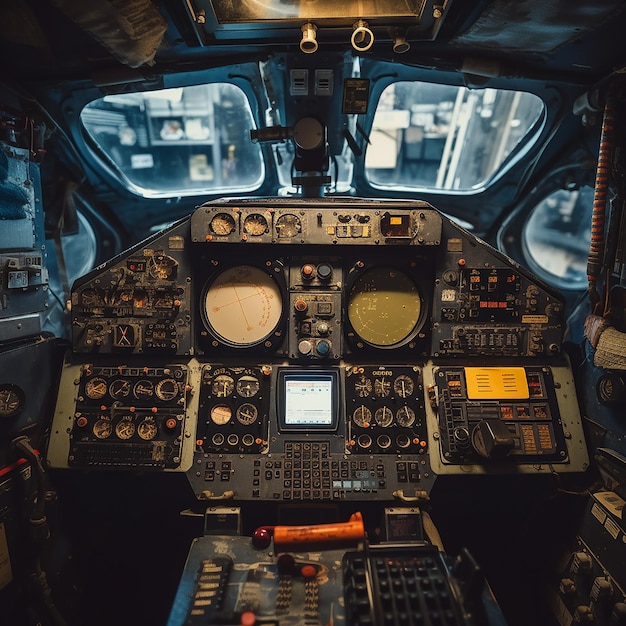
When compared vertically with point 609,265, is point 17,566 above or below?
below

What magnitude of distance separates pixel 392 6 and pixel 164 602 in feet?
11.6

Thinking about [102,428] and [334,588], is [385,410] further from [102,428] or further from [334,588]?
[102,428]

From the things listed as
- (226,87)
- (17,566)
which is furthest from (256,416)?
(226,87)

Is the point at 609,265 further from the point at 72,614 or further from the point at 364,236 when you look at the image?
the point at 72,614

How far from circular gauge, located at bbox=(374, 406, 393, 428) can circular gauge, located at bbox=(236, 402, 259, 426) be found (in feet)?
2.29

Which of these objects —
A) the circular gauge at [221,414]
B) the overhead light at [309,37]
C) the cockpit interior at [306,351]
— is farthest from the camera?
the circular gauge at [221,414]

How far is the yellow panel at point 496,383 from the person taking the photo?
8.48 feet

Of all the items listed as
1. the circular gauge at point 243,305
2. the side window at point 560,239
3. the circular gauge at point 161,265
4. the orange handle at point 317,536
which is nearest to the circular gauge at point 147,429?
the circular gauge at point 243,305

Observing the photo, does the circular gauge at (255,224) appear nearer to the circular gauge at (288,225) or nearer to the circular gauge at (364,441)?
the circular gauge at (288,225)

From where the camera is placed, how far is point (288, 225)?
2584 mm

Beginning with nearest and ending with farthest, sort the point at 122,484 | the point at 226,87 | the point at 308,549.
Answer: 1. the point at 308,549
2. the point at 122,484
3. the point at 226,87

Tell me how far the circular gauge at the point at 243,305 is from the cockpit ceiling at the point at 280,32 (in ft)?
4.01

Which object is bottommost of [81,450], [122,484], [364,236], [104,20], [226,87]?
[122,484]

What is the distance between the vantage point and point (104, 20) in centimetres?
186
